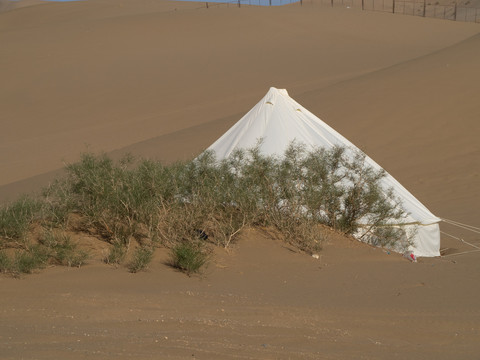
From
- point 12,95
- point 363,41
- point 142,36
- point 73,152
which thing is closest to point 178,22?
point 142,36

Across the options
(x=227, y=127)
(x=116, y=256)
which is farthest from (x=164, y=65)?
(x=116, y=256)

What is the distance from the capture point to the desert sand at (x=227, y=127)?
205 inches

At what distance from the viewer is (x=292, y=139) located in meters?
10.5

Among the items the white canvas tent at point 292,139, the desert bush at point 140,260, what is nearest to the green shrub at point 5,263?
the desert bush at point 140,260

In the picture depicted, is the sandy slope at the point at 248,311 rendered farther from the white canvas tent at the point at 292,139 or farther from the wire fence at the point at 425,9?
the wire fence at the point at 425,9

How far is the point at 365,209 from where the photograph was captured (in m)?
9.01

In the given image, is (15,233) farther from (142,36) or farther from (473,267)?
(142,36)

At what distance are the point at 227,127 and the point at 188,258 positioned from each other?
51.5ft

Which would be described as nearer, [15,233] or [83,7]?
[15,233]

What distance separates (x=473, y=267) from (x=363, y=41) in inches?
1259

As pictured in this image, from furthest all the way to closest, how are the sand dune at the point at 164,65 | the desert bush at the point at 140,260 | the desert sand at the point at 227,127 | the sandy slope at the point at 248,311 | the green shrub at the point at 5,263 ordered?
the sand dune at the point at 164,65
the desert bush at the point at 140,260
the green shrub at the point at 5,263
the desert sand at the point at 227,127
the sandy slope at the point at 248,311

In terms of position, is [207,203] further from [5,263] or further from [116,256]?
[5,263]

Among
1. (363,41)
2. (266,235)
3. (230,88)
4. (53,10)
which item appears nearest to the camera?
(266,235)

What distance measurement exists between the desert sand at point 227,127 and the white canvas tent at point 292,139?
59cm
